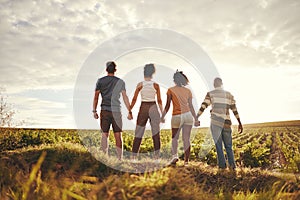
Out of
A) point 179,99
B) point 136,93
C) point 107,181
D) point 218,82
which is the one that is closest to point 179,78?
point 179,99

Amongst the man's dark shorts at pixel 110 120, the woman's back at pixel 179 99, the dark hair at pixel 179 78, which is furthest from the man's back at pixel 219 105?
the man's dark shorts at pixel 110 120

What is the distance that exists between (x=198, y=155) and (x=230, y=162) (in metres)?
6.87

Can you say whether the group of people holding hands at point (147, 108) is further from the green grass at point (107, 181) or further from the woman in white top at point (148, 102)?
the green grass at point (107, 181)

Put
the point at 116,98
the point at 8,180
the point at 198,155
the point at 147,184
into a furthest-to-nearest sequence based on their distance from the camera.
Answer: the point at 198,155, the point at 116,98, the point at 8,180, the point at 147,184

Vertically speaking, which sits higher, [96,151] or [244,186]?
[96,151]

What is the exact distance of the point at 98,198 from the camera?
4051 mm

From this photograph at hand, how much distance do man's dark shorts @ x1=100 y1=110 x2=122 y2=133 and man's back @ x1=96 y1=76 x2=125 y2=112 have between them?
0.10 meters

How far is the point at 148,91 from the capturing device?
7656mm

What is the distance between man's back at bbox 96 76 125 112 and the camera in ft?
25.3

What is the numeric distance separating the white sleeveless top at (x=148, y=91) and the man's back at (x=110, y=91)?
1.88 feet

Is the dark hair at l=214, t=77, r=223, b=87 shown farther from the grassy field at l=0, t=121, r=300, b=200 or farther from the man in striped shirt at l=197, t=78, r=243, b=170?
the grassy field at l=0, t=121, r=300, b=200

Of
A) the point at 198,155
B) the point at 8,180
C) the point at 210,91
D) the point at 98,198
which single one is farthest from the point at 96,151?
the point at 198,155

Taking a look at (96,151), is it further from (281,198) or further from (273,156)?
(273,156)

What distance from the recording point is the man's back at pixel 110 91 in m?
7.72
